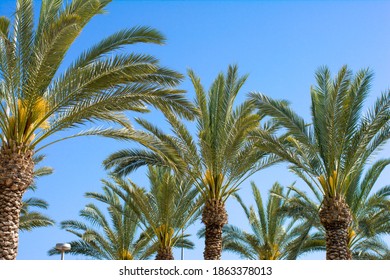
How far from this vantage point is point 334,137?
1647cm

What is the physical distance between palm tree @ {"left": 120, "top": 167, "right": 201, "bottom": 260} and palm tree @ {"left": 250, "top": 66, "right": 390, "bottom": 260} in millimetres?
5634

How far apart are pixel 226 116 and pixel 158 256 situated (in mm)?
8252

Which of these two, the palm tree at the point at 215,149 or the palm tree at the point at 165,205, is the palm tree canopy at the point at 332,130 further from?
the palm tree at the point at 165,205

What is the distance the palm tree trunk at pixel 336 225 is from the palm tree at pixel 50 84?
6398mm

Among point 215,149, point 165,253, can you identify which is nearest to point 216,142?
point 215,149

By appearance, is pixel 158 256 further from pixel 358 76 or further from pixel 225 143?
pixel 358 76

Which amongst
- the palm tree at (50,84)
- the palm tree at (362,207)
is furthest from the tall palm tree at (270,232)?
the palm tree at (50,84)

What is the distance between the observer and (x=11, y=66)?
12.9 metres

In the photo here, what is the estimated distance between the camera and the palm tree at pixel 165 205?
22.0 metres

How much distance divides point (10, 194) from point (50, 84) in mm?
2819

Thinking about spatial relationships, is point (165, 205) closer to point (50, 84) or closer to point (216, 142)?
point (216, 142)

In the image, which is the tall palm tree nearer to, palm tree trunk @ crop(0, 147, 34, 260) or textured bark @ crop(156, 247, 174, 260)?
textured bark @ crop(156, 247, 174, 260)

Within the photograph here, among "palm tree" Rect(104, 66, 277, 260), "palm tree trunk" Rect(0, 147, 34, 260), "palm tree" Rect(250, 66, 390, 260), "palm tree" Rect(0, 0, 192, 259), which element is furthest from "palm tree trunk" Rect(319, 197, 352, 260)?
"palm tree trunk" Rect(0, 147, 34, 260)

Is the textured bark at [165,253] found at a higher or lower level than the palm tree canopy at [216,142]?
lower
